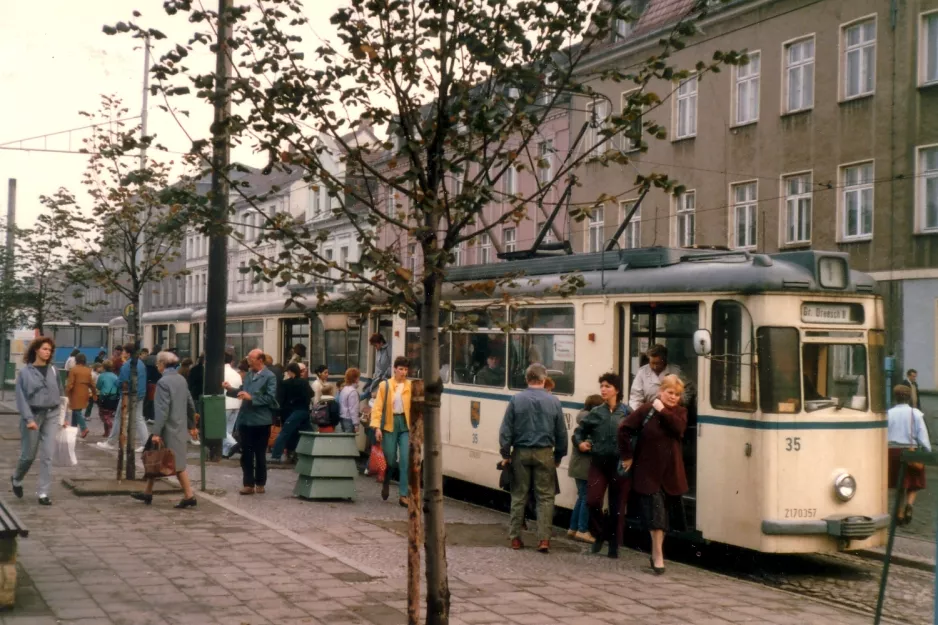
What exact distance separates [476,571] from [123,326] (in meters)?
35.9

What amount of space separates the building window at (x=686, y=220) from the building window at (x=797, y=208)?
3370 mm

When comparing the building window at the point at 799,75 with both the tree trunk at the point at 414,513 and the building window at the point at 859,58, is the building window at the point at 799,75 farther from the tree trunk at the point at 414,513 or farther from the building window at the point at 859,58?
the tree trunk at the point at 414,513

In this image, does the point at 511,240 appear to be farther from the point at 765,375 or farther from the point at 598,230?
the point at 765,375

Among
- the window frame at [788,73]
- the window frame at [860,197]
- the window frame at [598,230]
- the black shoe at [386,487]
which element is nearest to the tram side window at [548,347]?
the black shoe at [386,487]

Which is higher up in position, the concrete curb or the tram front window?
the tram front window

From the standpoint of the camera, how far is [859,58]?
29.2m

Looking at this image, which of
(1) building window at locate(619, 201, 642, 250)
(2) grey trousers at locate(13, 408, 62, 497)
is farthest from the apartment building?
(2) grey trousers at locate(13, 408, 62, 497)

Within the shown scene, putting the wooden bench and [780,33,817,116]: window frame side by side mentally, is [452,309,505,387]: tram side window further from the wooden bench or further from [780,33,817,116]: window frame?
[780,33,817,116]: window frame

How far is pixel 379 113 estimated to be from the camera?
22.7ft

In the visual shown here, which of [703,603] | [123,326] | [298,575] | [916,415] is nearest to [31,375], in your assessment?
[298,575]

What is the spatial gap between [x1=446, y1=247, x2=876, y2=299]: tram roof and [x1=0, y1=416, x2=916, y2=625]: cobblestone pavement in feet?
7.97

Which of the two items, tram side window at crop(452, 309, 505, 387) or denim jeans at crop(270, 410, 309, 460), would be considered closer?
tram side window at crop(452, 309, 505, 387)

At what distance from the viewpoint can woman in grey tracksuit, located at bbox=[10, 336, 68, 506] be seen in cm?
1339

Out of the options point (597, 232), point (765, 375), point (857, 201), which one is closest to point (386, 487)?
point (765, 375)
